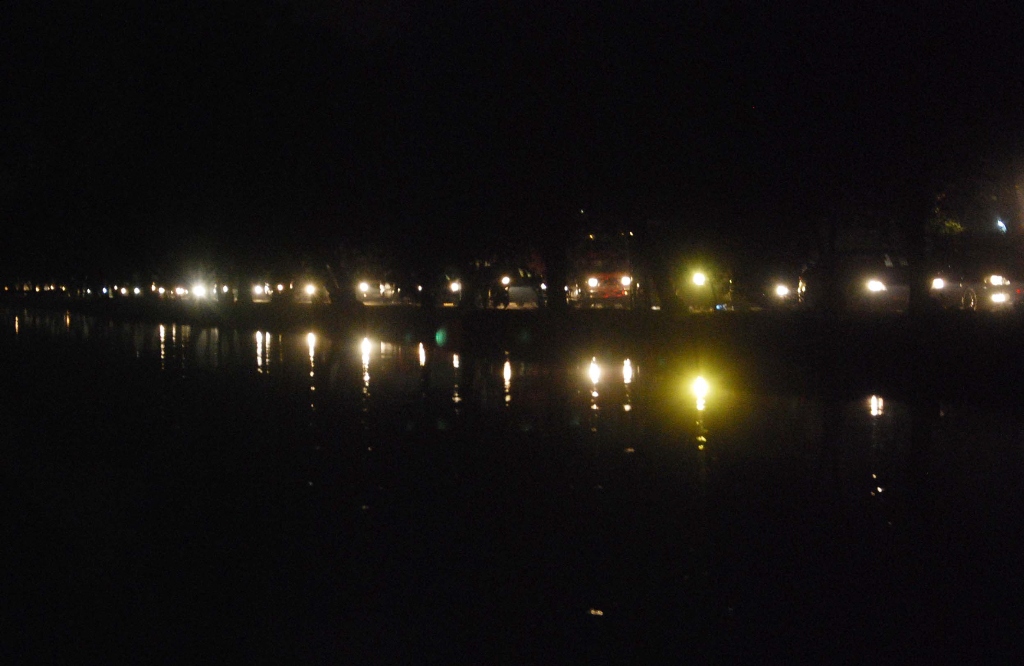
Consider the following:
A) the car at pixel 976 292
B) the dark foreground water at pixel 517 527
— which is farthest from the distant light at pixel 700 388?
the car at pixel 976 292

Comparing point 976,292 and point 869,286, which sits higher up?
point 869,286

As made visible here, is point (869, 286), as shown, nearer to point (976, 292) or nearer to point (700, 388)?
point (976, 292)

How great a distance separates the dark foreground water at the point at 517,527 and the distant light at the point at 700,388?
1.86 feet

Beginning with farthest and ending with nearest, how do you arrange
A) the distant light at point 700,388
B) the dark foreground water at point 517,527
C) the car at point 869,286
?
the car at point 869,286, the distant light at point 700,388, the dark foreground water at point 517,527

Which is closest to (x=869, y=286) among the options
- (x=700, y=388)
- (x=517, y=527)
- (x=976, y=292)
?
(x=976, y=292)

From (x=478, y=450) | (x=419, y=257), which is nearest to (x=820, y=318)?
(x=419, y=257)

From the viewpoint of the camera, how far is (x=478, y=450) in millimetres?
10844

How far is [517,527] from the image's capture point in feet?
24.7

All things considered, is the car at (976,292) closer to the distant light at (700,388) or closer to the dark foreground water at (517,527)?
the distant light at (700,388)

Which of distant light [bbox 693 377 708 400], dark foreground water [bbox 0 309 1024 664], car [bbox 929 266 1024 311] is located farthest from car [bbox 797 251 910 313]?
dark foreground water [bbox 0 309 1024 664]

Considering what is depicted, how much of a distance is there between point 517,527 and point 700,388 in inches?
378

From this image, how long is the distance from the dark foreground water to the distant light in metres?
0.57

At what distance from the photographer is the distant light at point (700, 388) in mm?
15680

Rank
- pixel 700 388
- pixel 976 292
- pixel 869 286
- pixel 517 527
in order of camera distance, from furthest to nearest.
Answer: pixel 869 286
pixel 976 292
pixel 700 388
pixel 517 527
